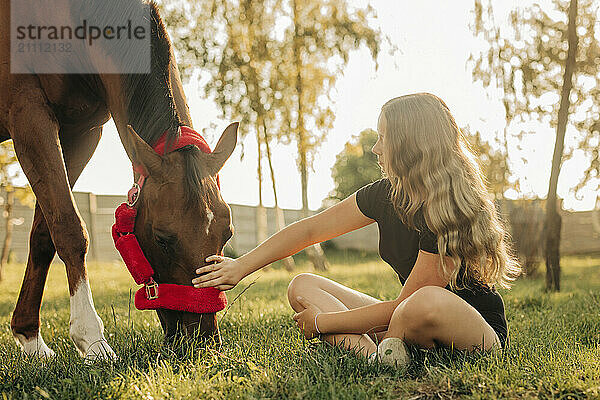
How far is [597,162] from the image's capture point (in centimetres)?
868

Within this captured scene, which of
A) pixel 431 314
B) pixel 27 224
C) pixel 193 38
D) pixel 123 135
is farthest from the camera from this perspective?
pixel 27 224

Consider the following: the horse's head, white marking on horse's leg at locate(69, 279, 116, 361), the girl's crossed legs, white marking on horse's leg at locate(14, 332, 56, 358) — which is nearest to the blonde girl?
the girl's crossed legs

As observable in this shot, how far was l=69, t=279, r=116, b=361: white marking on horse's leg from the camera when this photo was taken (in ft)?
8.55

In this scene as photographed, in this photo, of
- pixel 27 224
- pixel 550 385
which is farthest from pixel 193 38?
pixel 550 385

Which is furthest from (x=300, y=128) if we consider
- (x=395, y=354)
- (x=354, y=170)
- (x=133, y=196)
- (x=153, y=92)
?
(x=354, y=170)

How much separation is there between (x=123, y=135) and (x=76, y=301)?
2.91 ft

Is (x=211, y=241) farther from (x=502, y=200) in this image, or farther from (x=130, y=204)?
(x=502, y=200)

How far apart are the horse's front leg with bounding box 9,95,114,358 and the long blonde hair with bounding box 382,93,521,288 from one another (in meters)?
1.54

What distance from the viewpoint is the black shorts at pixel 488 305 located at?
8.09ft

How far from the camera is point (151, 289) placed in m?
2.52

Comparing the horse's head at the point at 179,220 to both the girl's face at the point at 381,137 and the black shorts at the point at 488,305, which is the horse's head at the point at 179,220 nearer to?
the girl's face at the point at 381,137

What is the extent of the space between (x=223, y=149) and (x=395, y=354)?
4.13 feet

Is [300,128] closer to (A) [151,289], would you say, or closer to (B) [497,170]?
(B) [497,170]

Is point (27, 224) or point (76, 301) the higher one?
point (76, 301)
